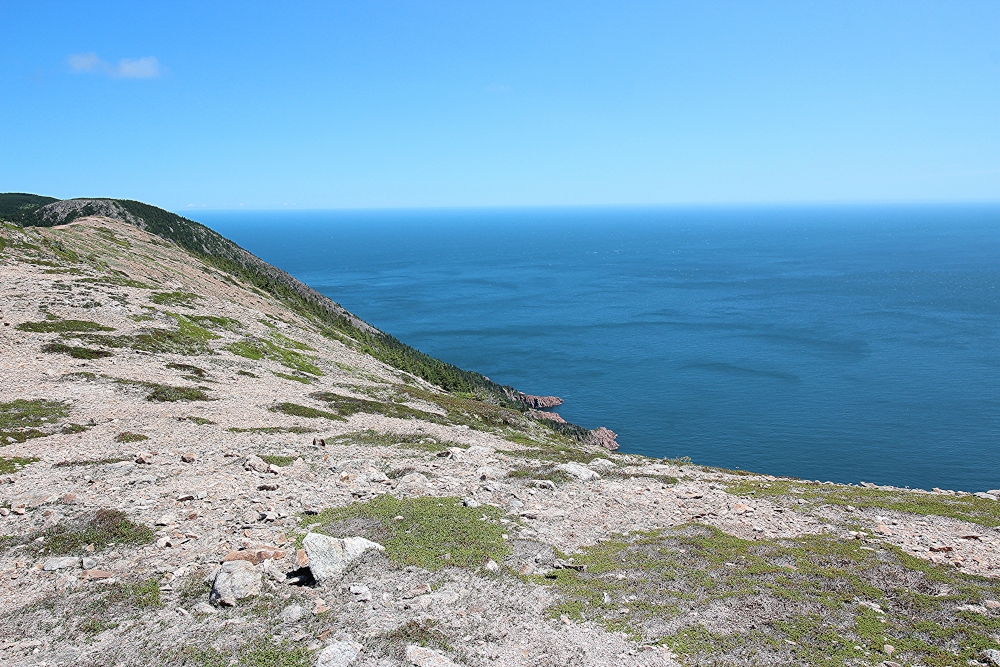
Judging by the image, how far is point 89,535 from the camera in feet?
51.3

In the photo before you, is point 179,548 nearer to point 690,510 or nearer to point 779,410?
point 690,510

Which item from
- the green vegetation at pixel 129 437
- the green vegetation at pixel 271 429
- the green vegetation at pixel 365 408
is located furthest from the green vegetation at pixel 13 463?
the green vegetation at pixel 365 408

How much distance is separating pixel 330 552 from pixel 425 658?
159 inches

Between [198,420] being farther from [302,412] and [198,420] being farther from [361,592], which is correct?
[361,592]

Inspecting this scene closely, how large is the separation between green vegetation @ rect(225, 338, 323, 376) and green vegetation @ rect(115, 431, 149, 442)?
20.4 meters

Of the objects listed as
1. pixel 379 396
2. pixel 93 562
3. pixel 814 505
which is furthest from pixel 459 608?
pixel 379 396

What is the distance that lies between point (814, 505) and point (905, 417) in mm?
72731

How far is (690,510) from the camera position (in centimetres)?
1969

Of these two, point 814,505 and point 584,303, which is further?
point 584,303

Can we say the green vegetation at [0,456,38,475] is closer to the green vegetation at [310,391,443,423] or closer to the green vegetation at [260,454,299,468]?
the green vegetation at [260,454,299,468]

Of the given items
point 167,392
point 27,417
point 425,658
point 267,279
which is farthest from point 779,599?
point 267,279

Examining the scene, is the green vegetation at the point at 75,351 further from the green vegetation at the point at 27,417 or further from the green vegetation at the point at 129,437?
the green vegetation at the point at 129,437

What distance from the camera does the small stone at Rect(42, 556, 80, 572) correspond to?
564 inches

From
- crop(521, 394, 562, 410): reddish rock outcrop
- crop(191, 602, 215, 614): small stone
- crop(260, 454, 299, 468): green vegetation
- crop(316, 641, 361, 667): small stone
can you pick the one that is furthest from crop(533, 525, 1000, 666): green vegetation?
crop(521, 394, 562, 410): reddish rock outcrop
